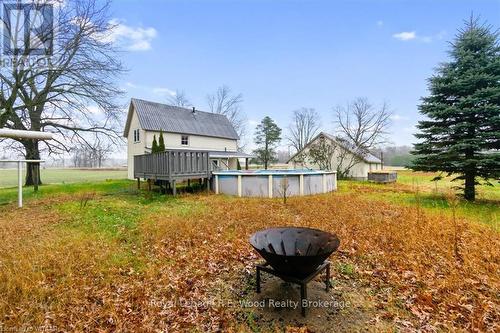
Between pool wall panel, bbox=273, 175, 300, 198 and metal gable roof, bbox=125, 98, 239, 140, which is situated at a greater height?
metal gable roof, bbox=125, 98, 239, 140

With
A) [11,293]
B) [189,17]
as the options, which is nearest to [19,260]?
[11,293]

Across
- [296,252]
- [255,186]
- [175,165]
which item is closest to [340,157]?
[255,186]

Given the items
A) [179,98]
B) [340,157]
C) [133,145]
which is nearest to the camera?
[133,145]

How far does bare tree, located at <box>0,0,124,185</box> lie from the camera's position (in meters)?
12.5

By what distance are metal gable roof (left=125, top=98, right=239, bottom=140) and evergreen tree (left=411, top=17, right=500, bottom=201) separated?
1765cm

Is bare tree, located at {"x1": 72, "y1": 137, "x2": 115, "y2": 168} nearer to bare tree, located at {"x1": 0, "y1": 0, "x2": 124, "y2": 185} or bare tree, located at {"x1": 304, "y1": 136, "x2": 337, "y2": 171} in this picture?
bare tree, located at {"x1": 0, "y1": 0, "x2": 124, "y2": 185}

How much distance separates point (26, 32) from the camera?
12188mm

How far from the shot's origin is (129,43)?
1393cm

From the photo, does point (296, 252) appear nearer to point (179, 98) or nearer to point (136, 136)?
point (136, 136)

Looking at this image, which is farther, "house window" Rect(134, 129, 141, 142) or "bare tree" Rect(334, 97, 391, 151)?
"bare tree" Rect(334, 97, 391, 151)

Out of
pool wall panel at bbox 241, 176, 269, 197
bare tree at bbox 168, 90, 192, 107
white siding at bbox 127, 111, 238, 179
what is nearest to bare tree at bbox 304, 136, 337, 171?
white siding at bbox 127, 111, 238, 179

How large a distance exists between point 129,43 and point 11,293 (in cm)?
1431

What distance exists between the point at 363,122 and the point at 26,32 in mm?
34032

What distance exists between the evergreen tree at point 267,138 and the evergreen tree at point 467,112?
88.2ft
